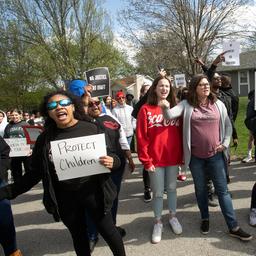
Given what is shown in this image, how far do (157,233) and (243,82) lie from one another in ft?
123

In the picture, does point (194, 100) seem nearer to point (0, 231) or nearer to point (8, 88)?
point (0, 231)

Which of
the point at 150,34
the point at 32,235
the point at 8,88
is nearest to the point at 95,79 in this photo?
the point at 32,235

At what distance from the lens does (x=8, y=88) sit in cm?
3216

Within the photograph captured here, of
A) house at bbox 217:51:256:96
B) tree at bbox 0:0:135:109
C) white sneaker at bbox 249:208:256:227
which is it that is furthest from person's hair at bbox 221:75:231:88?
house at bbox 217:51:256:96

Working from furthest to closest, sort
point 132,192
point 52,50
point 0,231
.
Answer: point 52,50 < point 132,192 < point 0,231

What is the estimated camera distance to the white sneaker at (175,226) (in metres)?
4.26

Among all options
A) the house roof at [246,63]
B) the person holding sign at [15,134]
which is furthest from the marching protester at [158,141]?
the house roof at [246,63]

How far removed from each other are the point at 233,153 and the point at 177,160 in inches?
200

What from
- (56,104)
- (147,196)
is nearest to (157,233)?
(147,196)

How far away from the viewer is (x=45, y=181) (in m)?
3.08

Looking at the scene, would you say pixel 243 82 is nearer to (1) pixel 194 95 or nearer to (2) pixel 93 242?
(1) pixel 194 95

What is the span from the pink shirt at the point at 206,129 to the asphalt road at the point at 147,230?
100 centimetres

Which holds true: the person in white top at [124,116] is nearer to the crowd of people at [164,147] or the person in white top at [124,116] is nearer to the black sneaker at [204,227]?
the crowd of people at [164,147]

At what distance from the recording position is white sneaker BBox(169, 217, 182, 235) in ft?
A: 14.0
